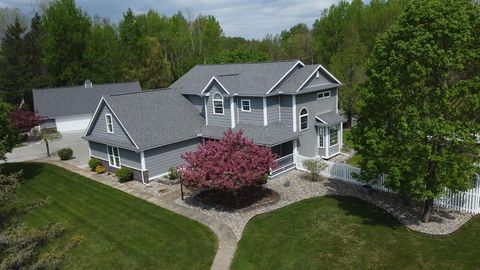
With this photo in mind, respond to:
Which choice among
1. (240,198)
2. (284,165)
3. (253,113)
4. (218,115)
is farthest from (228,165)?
(218,115)

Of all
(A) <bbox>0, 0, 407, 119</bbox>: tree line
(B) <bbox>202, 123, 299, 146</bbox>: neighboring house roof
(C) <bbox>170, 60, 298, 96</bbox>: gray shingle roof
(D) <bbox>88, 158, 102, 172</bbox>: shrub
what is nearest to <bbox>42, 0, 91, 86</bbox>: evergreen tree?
(A) <bbox>0, 0, 407, 119</bbox>: tree line

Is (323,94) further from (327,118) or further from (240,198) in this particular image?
(240,198)

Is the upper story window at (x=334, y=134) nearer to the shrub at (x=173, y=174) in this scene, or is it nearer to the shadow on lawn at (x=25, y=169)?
the shrub at (x=173, y=174)

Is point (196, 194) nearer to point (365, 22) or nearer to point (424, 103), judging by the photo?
point (424, 103)

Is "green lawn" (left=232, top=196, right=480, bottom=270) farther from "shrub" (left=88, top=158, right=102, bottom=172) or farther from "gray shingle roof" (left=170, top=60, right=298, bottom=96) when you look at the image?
"shrub" (left=88, top=158, right=102, bottom=172)

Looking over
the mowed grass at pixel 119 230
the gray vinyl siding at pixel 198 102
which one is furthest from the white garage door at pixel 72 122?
the gray vinyl siding at pixel 198 102

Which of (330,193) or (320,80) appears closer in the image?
(330,193)
